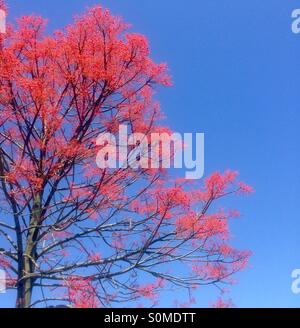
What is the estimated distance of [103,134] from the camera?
4.80 metres

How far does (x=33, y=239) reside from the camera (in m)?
4.26

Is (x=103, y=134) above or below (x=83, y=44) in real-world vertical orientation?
below

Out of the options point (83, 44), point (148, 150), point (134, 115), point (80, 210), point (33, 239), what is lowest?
point (33, 239)

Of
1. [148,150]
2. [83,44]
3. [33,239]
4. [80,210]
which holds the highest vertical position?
[83,44]
